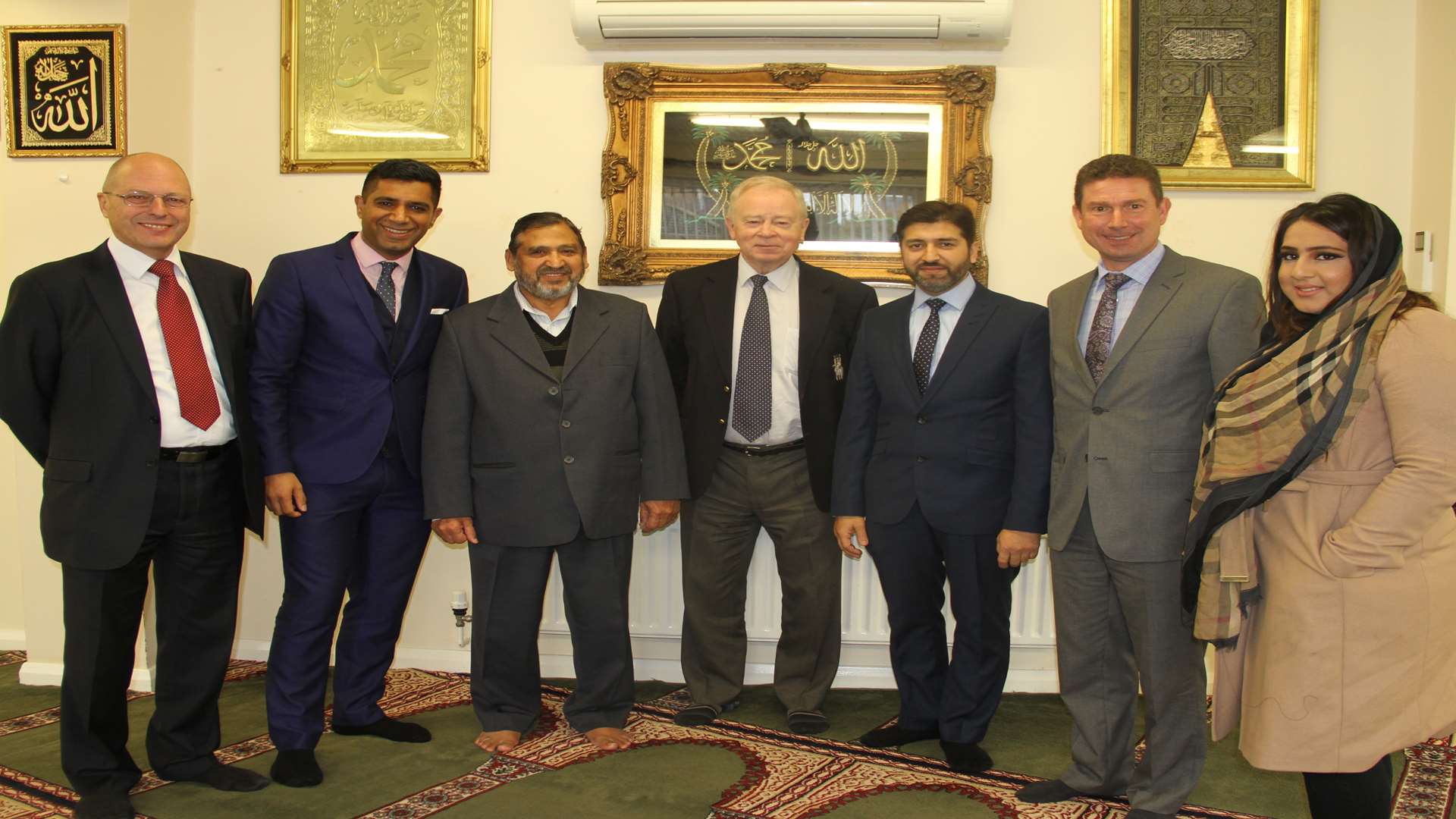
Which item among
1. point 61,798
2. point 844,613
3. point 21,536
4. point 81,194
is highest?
point 81,194

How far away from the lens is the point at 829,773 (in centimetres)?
292

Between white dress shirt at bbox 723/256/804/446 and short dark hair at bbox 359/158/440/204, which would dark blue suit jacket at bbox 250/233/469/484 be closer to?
short dark hair at bbox 359/158/440/204

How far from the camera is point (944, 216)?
2893 millimetres

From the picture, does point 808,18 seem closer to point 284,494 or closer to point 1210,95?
point 1210,95

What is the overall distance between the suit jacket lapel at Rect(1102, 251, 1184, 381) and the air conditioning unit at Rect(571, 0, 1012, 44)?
1.42 metres

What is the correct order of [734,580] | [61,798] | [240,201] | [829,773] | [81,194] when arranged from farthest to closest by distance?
1. [240,201]
2. [81,194]
3. [734,580]
4. [829,773]
5. [61,798]

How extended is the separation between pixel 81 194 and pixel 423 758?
7.82 ft

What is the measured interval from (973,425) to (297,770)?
205 cm

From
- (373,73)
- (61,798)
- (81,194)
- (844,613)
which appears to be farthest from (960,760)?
(81,194)

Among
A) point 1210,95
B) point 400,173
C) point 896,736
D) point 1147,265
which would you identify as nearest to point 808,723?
point 896,736

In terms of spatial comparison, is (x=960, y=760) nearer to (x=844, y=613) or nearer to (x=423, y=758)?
(x=844, y=613)

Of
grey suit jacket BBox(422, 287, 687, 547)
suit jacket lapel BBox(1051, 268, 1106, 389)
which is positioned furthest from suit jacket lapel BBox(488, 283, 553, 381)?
suit jacket lapel BBox(1051, 268, 1106, 389)

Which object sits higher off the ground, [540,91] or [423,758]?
[540,91]

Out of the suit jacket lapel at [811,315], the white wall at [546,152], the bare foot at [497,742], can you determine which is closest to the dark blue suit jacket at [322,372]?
the bare foot at [497,742]
